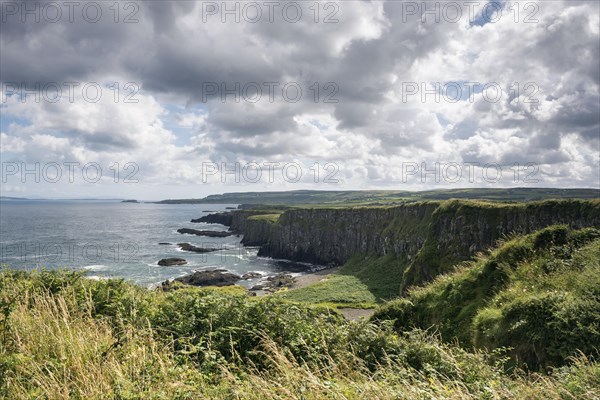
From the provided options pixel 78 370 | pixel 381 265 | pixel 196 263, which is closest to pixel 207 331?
pixel 78 370

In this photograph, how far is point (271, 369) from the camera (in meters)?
6.76

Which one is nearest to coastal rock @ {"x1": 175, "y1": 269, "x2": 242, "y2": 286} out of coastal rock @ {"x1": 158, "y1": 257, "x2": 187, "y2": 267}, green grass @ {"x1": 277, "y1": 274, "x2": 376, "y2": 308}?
coastal rock @ {"x1": 158, "y1": 257, "x2": 187, "y2": 267}

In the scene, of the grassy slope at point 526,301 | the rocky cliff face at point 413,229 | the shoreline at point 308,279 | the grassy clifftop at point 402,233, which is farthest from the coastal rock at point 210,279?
the grassy slope at point 526,301

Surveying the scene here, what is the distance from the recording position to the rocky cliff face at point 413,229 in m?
48.2

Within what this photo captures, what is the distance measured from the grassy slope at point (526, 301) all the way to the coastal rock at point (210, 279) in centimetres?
6743

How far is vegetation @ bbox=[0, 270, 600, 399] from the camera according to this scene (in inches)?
203

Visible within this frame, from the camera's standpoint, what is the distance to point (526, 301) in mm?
11914

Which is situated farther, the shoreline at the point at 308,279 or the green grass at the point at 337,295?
the shoreline at the point at 308,279

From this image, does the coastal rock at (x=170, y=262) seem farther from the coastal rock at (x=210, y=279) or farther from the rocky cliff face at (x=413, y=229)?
the rocky cliff face at (x=413, y=229)

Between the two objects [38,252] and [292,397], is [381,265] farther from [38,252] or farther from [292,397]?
[38,252]

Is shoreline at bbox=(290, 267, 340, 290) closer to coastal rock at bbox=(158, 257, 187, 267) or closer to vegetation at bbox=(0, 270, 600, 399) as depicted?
coastal rock at bbox=(158, 257, 187, 267)

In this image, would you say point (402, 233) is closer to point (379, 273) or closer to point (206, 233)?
point (379, 273)

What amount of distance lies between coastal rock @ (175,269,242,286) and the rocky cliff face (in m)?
40.5

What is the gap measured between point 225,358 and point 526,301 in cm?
1071
